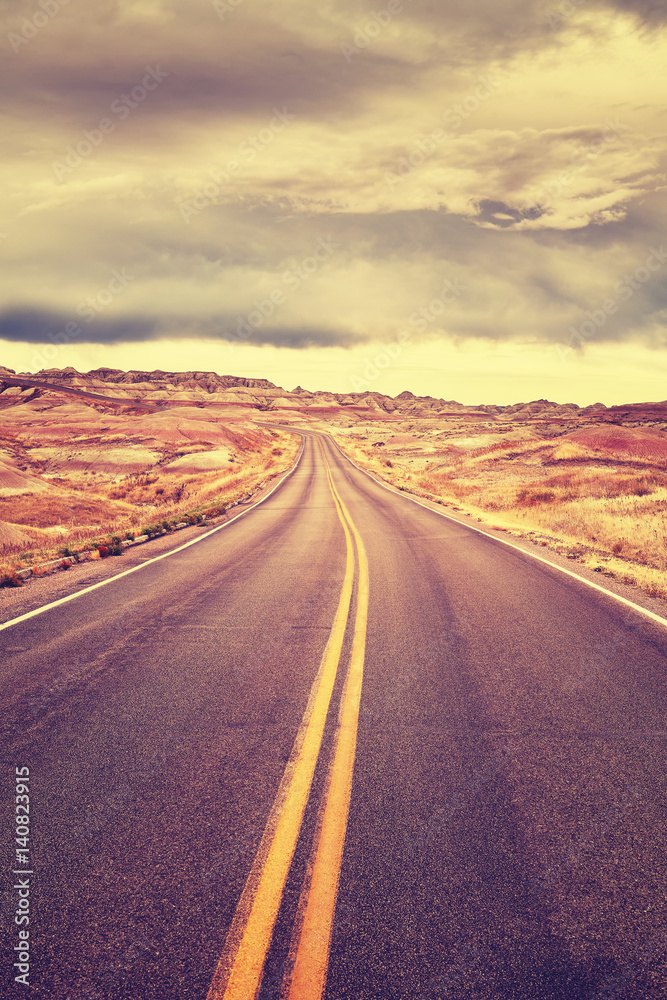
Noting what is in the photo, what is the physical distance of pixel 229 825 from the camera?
311 cm

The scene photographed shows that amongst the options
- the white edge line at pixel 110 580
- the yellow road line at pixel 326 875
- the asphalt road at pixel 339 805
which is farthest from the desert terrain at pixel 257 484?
the yellow road line at pixel 326 875

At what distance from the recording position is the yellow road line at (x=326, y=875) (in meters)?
2.16

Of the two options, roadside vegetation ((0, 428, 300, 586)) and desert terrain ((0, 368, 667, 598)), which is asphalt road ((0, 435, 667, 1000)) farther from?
roadside vegetation ((0, 428, 300, 586))

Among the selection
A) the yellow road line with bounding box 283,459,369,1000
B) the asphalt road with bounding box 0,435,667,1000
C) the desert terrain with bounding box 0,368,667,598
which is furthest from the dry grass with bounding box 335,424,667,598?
the yellow road line with bounding box 283,459,369,1000

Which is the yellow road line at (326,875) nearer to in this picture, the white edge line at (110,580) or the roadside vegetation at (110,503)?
the white edge line at (110,580)

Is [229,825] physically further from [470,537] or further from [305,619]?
[470,537]

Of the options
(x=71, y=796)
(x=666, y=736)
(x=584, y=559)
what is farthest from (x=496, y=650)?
(x=584, y=559)

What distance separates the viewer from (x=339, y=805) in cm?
330

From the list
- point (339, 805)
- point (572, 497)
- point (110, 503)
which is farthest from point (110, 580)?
point (110, 503)

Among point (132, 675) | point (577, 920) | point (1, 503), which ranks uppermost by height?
point (577, 920)

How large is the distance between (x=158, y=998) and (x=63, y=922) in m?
0.68

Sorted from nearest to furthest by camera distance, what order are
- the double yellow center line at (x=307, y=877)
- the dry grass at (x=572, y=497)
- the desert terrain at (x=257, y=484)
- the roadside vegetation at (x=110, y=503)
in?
→ the double yellow center line at (x=307, y=877) < the dry grass at (x=572, y=497) < the roadside vegetation at (x=110, y=503) < the desert terrain at (x=257, y=484)

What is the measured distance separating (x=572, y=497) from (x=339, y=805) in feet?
77.6

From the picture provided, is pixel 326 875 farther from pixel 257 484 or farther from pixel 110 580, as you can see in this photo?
pixel 257 484
